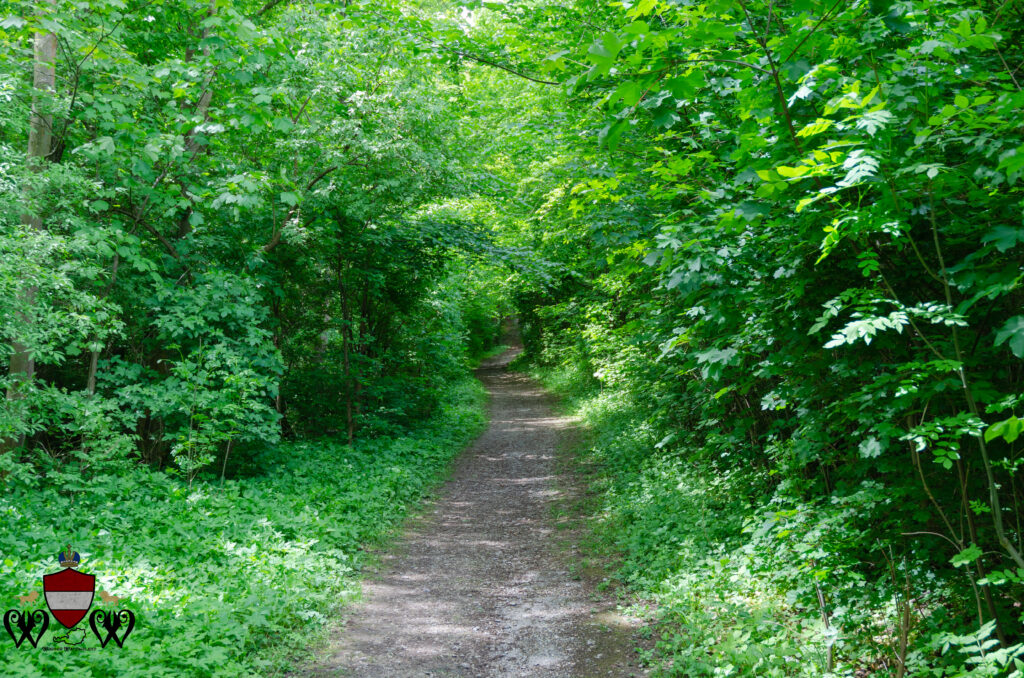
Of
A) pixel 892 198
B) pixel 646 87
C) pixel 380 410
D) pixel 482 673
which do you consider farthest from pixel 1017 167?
pixel 380 410

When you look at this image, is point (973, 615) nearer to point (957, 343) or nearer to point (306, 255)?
point (957, 343)

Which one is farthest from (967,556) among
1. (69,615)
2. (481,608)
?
(69,615)

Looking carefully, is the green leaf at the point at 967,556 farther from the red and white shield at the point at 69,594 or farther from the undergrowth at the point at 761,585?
the red and white shield at the point at 69,594

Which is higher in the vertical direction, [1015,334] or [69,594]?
[1015,334]

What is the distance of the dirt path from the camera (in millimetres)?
4645

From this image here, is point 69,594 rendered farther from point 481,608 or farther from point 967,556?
point 967,556

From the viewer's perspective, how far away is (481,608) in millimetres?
5699

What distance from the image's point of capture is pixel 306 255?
10656 millimetres

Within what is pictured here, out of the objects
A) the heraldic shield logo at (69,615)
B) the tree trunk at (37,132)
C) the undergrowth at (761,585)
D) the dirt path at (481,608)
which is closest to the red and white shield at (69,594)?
the heraldic shield logo at (69,615)

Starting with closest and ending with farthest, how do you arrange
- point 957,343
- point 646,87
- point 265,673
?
point 646,87 → point 957,343 → point 265,673

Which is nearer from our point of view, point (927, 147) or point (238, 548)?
point (927, 147)

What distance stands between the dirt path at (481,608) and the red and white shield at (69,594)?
153cm

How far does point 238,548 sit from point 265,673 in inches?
66.8

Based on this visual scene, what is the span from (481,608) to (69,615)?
3108 mm
